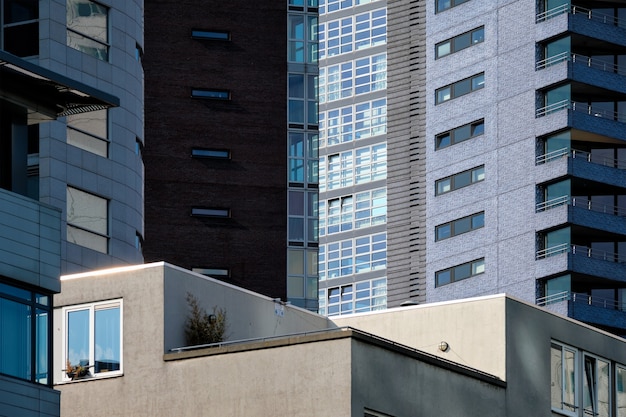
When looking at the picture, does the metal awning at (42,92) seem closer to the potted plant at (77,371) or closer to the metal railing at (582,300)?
the potted plant at (77,371)

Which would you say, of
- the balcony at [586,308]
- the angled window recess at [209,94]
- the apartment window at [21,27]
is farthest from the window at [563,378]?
the angled window recess at [209,94]

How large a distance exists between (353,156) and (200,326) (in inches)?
2907

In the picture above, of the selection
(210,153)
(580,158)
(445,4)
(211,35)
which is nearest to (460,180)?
(580,158)

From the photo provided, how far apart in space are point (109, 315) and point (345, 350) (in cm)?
641

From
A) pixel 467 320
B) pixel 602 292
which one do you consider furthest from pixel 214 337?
pixel 602 292

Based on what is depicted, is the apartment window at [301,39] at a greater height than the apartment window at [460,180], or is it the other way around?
the apartment window at [301,39]

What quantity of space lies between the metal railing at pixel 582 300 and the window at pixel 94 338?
5044 cm

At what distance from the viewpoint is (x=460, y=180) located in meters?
108

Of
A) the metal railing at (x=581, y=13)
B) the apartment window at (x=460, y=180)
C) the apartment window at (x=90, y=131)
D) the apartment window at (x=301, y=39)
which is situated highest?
the metal railing at (x=581, y=13)

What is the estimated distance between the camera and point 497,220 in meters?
105

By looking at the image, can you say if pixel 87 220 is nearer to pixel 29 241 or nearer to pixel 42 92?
pixel 42 92

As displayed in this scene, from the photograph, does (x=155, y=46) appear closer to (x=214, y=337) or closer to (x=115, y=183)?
(x=115, y=183)

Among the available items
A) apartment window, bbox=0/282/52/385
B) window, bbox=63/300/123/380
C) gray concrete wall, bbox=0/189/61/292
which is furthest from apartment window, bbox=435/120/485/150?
apartment window, bbox=0/282/52/385

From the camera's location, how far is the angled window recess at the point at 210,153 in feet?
317
